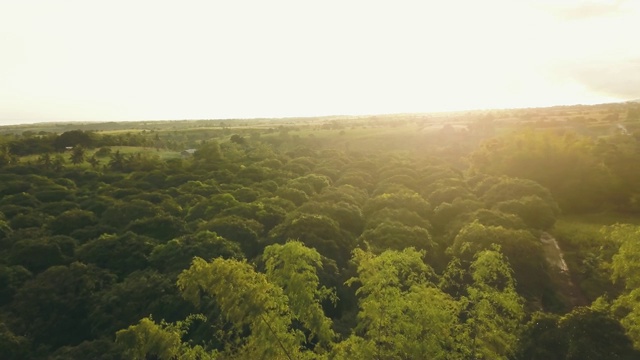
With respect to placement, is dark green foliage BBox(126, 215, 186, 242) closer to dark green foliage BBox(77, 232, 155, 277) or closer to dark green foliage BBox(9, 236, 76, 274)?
dark green foliage BBox(77, 232, 155, 277)

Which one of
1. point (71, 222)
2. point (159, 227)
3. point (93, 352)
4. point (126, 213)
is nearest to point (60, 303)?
point (93, 352)

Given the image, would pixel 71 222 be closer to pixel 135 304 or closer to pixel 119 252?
pixel 119 252

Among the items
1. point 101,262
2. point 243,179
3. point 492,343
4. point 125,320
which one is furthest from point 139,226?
point 492,343

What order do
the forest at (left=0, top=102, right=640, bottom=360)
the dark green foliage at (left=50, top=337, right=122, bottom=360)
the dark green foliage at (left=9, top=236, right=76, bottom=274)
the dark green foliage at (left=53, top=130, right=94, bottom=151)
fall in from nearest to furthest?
the forest at (left=0, top=102, right=640, bottom=360), the dark green foliage at (left=50, top=337, right=122, bottom=360), the dark green foliage at (left=9, top=236, right=76, bottom=274), the dark green foliage at (left=53, top=130, right=94, bottom=151)

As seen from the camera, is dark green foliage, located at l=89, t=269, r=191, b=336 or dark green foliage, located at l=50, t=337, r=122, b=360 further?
dark green foliage, located at l=89, t=269, r=191, b=336

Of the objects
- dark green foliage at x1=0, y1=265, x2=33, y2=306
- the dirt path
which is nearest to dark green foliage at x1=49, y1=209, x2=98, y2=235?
dark green foliage at x1=0, y1=265, x2=33, y2=306

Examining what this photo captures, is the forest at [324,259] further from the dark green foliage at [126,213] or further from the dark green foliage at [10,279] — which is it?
the dark green foliage at [126,213]

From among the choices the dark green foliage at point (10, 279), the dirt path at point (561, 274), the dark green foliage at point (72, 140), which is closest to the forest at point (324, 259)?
the dark green foliage at point (10, 279)
